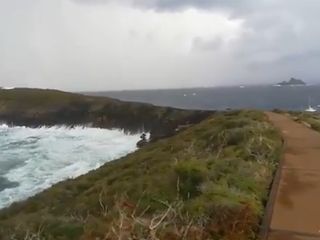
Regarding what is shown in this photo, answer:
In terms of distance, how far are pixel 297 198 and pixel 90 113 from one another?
138 feet

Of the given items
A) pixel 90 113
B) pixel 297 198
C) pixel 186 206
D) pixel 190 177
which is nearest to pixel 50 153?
pixel 90 113

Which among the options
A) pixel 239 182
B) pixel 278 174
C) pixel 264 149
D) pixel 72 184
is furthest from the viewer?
pixel 72 184

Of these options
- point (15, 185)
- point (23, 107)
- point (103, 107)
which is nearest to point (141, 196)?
point (15, 185)

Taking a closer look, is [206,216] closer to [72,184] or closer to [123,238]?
[123,238]

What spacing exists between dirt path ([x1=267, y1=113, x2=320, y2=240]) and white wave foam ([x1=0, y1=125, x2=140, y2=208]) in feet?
36.5

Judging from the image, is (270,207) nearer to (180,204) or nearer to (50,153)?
(180,204)

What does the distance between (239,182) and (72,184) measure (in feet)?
29.1

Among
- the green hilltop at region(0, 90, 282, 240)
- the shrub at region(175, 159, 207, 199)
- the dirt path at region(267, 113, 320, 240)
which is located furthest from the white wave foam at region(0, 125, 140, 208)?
the dirt path at region(267, 113, 320, 240)

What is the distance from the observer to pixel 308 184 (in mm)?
7141

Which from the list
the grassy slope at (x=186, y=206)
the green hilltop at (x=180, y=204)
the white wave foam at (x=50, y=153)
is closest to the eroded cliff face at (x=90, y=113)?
the white wave foam at (x=50, y=153)

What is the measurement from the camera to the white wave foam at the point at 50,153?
20.9 m

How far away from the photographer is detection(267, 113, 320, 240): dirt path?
199 inches

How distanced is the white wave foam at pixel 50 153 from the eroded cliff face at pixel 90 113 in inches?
80.4

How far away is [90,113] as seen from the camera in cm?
4738
